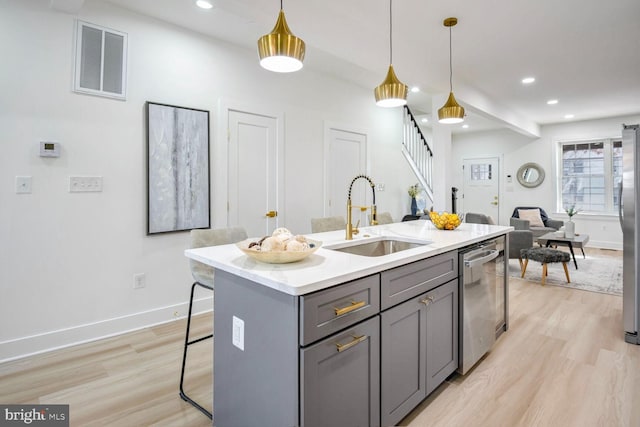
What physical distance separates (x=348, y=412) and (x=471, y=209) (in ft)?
28.8

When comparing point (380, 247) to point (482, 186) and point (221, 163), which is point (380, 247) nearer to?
point (221, 163)

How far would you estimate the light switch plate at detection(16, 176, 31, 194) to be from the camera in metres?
2.49

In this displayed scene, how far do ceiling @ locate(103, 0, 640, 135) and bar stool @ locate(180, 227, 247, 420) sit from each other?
1.69m

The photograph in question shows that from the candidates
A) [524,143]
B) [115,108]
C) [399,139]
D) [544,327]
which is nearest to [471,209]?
[524,143]

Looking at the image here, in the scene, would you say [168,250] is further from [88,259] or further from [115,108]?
[115,108]

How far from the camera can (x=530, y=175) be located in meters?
8.25

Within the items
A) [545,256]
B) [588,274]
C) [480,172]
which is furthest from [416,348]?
[480,172]

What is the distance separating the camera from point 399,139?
5785 mm

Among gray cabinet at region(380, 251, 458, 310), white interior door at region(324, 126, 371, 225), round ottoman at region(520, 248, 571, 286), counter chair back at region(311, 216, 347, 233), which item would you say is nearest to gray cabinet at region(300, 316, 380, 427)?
gray cabinet at region(380, 251, 458, 310)

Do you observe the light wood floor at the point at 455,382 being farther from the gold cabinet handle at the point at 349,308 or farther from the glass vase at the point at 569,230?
the glass vase at the point at 569,230

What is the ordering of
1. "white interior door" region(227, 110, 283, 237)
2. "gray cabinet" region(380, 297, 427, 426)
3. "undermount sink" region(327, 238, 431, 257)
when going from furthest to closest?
"white interior door" region(227, 110, 283, 237)
"undermount sink" region(327, 238, 431, 257)
"gray cabinet" region(380, 297, 427, 426)

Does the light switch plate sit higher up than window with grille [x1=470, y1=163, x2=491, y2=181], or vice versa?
window with grille [x1=470, y1=163, x2=491, y2=181]

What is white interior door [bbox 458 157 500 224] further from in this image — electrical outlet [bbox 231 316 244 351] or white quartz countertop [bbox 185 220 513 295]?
electrical outlet [bbox 231 316 244 351]

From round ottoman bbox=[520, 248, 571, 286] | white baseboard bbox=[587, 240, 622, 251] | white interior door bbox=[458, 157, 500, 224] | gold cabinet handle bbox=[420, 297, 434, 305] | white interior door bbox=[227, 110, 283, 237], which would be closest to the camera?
gold cabinet handle bbox=[420, 297, 434, 305]
